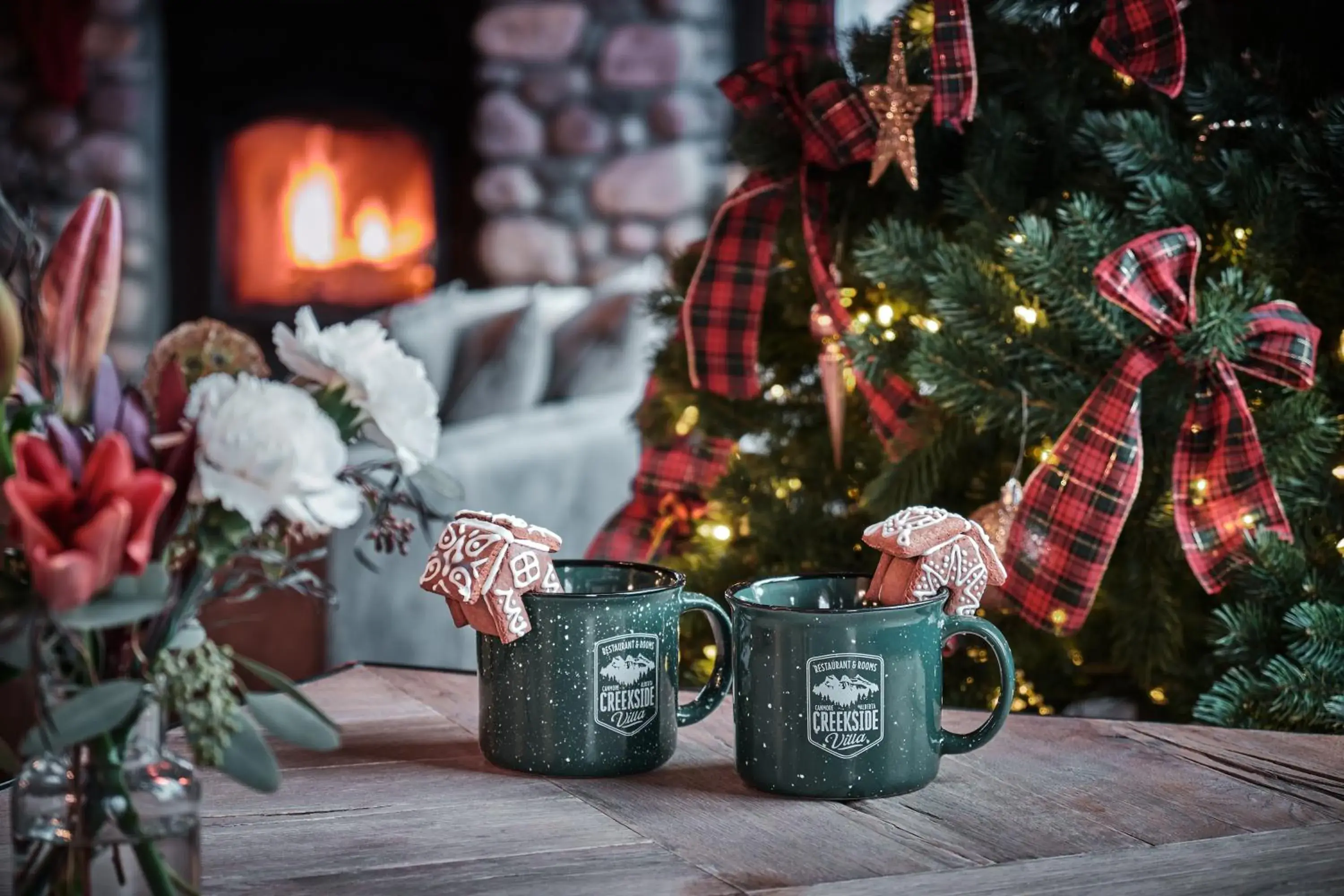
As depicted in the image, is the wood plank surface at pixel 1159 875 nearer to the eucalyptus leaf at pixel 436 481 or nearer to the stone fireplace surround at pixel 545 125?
the eucalyptus leaf at pixel 436 481

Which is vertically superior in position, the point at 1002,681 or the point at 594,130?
the point at 594,130

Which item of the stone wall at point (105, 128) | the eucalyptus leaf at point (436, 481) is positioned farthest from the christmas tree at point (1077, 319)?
the stone wall at point (105, 128)

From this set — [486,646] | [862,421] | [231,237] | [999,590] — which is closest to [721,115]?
[231,237]

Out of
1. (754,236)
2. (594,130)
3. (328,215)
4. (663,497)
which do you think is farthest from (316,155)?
(754,236)

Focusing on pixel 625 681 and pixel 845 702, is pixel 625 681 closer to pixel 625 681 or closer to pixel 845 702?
pixel 625 681

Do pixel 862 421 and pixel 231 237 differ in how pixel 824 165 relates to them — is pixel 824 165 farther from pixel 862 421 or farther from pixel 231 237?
pixel 231 237

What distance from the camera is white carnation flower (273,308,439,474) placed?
1.80 feet

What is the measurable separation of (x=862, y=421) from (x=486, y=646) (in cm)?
60

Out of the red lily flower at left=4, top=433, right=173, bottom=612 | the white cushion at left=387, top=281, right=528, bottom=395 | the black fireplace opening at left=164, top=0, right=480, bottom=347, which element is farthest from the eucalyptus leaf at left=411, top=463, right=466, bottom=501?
the black fireplace opening at left=164, top=0, right=480, bottom=347

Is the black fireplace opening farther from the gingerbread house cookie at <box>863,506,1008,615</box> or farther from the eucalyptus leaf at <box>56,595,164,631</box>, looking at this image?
the eucalyptus leaf at <box>56,595,164,631</box>

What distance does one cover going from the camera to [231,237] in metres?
4.28

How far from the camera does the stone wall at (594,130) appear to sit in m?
4.00

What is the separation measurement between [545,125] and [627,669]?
350 cm

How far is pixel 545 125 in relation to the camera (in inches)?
159
